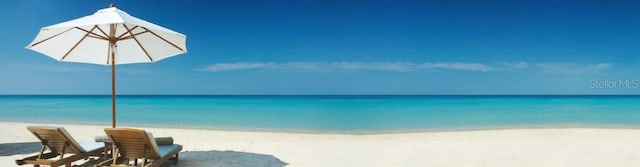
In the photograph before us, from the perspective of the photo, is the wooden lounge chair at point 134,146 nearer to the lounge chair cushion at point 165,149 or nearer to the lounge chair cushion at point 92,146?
the lounge chair cushion at point 165,149

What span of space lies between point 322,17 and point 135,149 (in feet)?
81.1

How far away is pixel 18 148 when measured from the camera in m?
6.25

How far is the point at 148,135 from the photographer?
3941mm

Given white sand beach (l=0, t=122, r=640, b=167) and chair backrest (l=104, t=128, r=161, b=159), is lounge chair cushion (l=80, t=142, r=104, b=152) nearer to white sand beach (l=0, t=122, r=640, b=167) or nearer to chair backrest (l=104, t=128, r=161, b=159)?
chair backrest (l=104, t=128, r=161, b=159)

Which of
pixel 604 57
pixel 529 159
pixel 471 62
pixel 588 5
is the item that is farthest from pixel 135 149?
pixel 471 62

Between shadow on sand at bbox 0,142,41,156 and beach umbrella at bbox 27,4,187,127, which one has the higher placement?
beach umbrella at bbox 27,4,187,127

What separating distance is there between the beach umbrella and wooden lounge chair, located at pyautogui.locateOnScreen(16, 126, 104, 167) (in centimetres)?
49

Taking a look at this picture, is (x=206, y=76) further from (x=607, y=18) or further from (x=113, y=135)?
(x=113, y=135)

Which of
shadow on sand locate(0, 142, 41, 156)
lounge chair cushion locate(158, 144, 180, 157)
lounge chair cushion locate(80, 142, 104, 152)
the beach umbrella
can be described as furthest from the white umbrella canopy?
shadow on sand locate(0, 142, 41, 156)

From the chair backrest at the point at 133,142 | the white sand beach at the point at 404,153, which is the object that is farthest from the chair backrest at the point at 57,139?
the white sand beach at the point at 404,153

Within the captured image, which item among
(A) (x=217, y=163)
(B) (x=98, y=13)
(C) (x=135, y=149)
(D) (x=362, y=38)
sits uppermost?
(D) (x=362, y=38)

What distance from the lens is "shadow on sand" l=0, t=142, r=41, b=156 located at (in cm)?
587

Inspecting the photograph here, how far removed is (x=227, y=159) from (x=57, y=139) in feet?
6.36

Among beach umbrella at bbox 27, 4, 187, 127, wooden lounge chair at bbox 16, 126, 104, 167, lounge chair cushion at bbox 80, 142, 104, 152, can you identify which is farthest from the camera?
beach umbrella at bbox 27, 4, 187, 127
